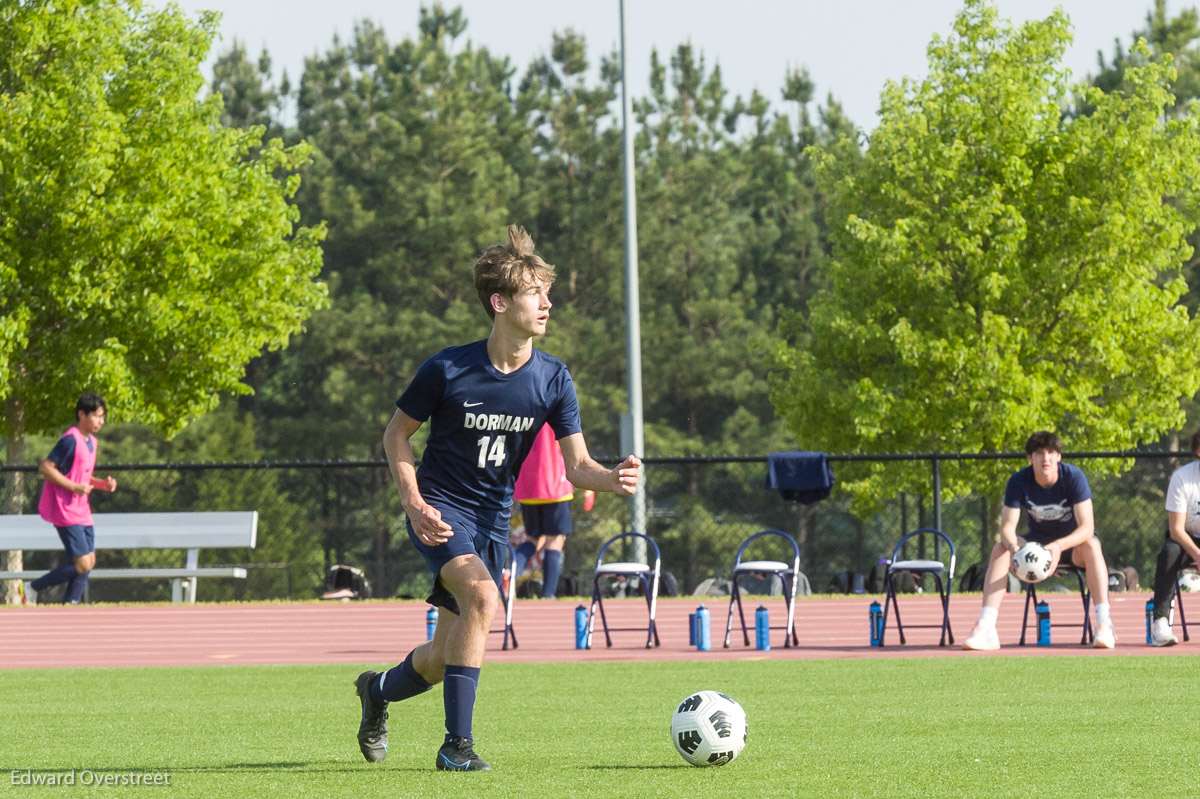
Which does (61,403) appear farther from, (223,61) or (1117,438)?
(223,61)

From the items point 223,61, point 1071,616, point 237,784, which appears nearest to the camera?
point 237,784

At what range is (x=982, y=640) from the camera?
40.5ft

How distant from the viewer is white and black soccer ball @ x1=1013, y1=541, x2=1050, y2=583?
11.8m

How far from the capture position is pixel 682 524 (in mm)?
45062

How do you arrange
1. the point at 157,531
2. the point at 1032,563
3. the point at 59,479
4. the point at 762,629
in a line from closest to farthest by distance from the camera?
the point at 1032,563, the point at 762,629, the point at 59,479, the point at 157,531

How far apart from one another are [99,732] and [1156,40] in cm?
4510

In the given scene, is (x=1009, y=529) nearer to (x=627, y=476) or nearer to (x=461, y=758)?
(x=627, y=476)

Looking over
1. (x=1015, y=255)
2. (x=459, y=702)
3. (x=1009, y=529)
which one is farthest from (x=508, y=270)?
(x=1015, y=255)

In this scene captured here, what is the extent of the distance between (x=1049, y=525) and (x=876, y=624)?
64.8 inches

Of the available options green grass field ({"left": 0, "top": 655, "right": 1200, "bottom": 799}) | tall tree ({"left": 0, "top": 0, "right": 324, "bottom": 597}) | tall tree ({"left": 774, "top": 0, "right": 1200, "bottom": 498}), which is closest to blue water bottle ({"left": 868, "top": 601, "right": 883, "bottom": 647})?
green grass field ({"left": 0, "top": 655, "right": 1200, "bottom": 799})

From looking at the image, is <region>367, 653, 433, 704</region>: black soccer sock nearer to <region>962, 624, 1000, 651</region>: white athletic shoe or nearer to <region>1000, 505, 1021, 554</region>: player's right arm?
<region>1000, 505, 1021, 554</region>: player's right arm

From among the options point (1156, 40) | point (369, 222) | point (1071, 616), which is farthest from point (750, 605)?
point (1156, 40)

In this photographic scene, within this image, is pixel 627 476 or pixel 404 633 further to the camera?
pixel 404 633

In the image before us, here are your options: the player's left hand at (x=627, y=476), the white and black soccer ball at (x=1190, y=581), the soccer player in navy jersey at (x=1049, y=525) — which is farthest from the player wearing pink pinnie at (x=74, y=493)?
the player's left hand at (x=627, y=476)
